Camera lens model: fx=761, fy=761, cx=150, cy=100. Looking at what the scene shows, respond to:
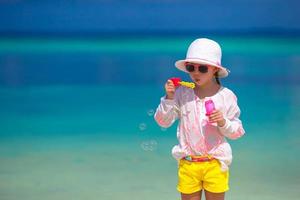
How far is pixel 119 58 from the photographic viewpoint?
647 inches

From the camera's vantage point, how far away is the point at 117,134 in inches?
253

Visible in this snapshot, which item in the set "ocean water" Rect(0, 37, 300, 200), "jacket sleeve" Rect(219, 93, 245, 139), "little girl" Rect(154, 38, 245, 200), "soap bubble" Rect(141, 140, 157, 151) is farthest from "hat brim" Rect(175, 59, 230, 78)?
"soap bubble" Rect(141, 140, 157, 151)

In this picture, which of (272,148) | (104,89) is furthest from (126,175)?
(104,89)

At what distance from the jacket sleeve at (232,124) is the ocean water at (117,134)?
0.76 m

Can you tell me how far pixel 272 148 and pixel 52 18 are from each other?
836 inches

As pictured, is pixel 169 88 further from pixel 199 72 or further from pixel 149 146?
pixel 149 146

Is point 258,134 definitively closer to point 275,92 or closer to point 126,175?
point 126,175

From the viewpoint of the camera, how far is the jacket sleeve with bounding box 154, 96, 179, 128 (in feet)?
9.97

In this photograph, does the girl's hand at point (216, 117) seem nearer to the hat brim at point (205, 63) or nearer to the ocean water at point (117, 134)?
the hat brim at point (205, 63)

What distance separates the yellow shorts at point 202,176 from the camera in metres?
3.07

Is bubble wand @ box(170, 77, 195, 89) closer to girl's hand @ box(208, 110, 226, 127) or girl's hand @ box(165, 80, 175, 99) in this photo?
girl's hand @ box(165, 80, 175, 99)

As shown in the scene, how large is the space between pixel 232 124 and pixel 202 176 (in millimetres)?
252

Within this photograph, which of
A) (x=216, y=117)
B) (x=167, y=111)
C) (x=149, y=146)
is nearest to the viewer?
(x=216, y=117)

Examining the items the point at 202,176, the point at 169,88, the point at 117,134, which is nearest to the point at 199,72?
the point at 169,88
